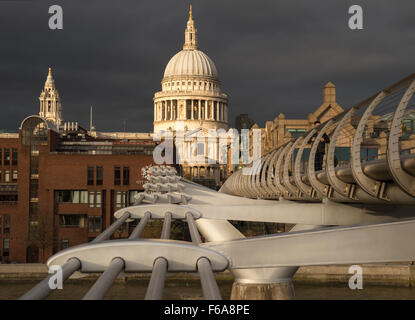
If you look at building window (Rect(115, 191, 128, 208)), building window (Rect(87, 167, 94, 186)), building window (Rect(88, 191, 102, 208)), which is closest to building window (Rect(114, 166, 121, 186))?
building window (Rect(115, 191, 128, 208))

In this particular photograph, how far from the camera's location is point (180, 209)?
7703 millimetres

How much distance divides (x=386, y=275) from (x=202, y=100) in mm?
86193

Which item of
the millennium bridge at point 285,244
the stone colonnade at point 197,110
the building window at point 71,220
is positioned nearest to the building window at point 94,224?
the building window at point 71,220

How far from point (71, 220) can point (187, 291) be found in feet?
51.2

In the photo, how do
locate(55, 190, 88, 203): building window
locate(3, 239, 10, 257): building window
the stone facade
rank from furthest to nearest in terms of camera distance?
the stone facade
locate(55, 190, 88, 203): building window
locate(3, 239, 10, 257): building window

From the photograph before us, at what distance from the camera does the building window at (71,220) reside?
148 ft


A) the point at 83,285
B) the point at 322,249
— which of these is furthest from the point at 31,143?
the point at 322,249

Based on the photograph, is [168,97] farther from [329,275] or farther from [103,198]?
[329,275]

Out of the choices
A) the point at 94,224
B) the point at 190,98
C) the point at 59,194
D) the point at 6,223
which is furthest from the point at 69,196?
the point at 190,98

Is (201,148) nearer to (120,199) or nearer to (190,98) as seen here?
(190,98)

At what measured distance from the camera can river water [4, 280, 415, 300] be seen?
3103cm

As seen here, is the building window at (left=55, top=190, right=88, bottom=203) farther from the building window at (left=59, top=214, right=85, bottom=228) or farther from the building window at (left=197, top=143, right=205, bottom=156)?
the building window at (left=197, top=143, right=205, bottom=156)

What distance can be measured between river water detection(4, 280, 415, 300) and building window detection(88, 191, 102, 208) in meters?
9.91

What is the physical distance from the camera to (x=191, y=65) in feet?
396
